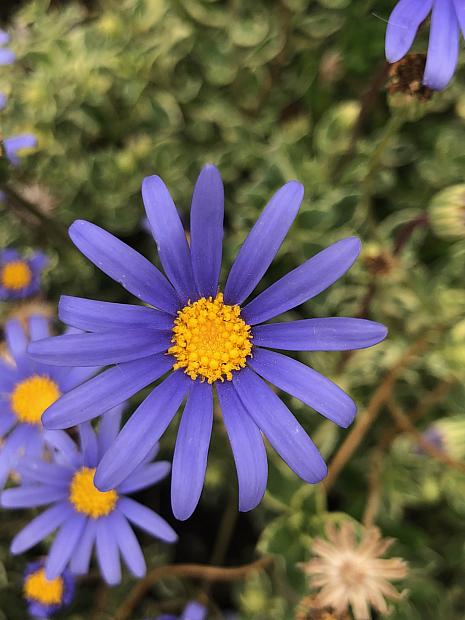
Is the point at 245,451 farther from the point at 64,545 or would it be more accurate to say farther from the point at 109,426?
the point at 64,545

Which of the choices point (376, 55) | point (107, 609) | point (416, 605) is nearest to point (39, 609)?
point (107, 609)

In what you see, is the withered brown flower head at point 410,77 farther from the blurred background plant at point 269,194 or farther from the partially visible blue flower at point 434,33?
the blurred background plant at point 269,194

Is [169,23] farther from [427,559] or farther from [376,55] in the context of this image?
[427,559]

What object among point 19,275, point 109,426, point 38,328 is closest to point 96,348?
point 109,426

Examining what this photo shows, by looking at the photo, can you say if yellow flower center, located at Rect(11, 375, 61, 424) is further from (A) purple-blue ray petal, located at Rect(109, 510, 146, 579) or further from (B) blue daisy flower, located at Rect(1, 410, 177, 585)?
(A) purple-blue ray petal, located at Rect(109, 510, 146, 579)

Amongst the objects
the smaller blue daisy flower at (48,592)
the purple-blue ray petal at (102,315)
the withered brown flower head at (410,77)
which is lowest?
the smaller blue daisy flower at (48,592)

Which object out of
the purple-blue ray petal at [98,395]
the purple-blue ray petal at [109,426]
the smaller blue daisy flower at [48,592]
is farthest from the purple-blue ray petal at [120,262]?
the smaller blue daisy flower at [48,592]
